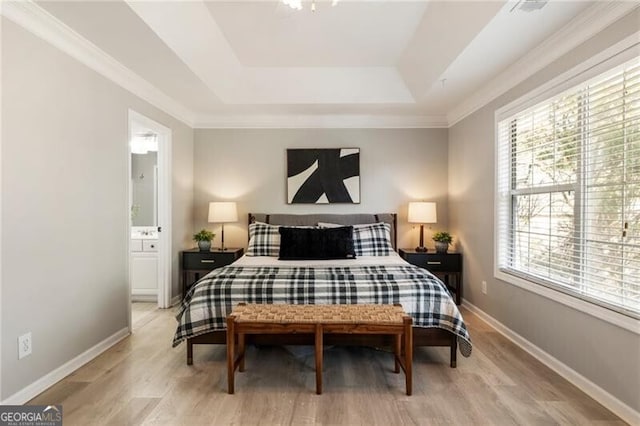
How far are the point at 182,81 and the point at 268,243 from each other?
193 centimetres

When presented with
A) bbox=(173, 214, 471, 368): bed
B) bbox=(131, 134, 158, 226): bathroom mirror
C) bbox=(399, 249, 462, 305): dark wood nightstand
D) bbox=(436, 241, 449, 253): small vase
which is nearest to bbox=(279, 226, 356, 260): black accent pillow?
bbox=(173, 214, 471, 368): bed

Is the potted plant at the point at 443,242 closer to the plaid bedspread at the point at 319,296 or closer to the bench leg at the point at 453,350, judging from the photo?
the plaid bedspread at the point at 319,296

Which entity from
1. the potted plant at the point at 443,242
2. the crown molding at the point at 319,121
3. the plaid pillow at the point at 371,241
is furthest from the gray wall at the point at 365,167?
the plaid pillow at the point at 371,241

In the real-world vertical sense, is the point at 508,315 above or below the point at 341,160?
below

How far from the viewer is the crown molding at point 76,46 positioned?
1989 mm

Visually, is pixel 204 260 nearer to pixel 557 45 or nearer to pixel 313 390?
pixel 313 390

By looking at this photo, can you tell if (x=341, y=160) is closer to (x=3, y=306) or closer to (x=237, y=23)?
(x=237, y=23)

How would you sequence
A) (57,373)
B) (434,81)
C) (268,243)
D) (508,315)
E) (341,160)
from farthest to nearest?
(341,160) < (268,243) < (434,81) < (508,315) < (57,373)

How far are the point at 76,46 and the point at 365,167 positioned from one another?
325 centimetres

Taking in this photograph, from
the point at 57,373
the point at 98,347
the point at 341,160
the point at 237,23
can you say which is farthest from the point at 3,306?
the point at 341,160

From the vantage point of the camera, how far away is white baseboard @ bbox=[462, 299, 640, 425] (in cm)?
187

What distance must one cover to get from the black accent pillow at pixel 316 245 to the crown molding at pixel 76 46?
206 centimetres

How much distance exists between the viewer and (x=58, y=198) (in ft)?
7.51

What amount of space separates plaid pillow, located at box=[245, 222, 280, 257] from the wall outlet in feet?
6.72
